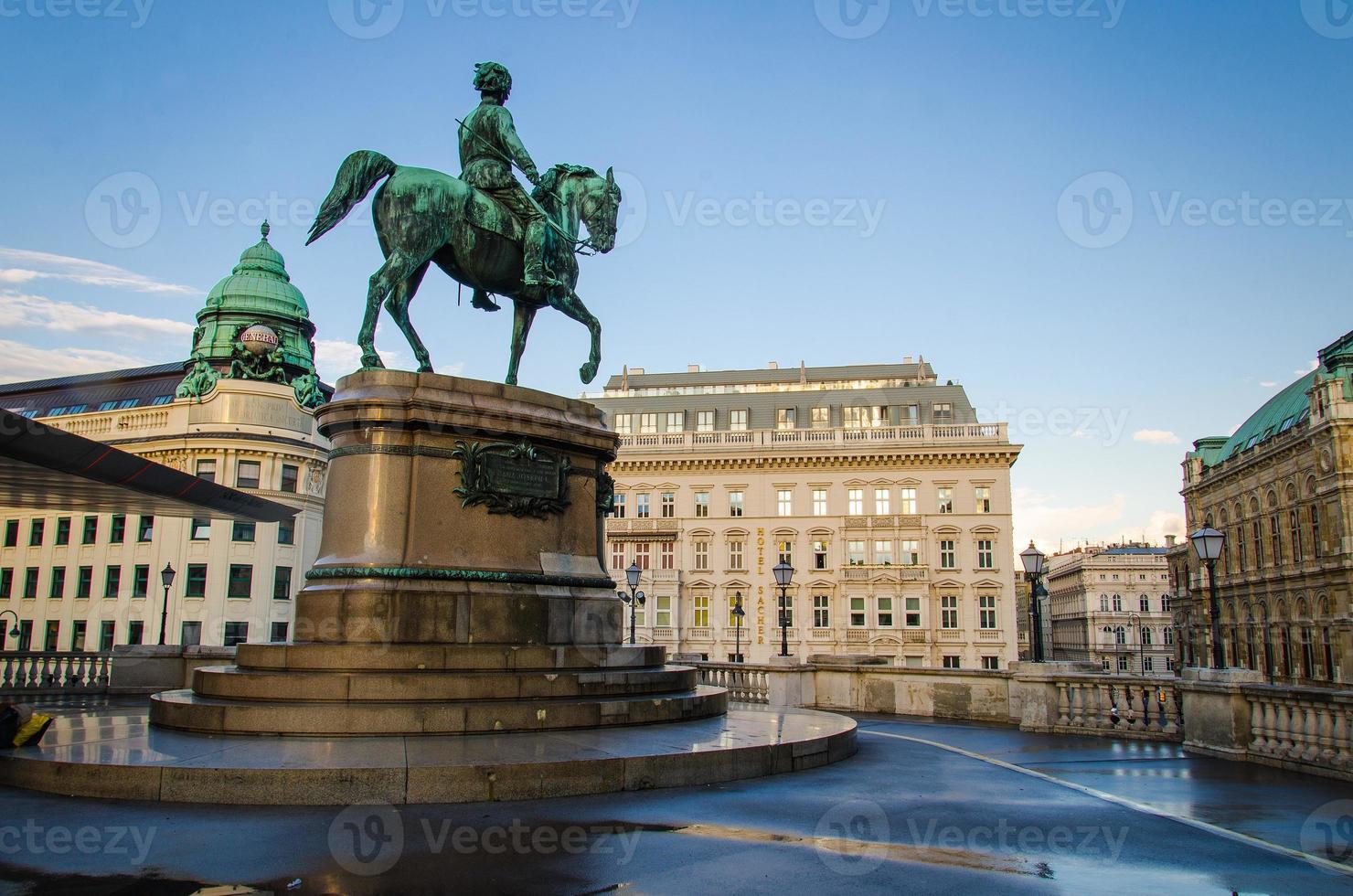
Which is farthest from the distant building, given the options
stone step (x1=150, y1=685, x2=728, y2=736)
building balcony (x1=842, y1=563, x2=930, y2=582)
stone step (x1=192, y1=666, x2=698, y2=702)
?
stone step (x1=150, y1=685, x2=728, y2=736)

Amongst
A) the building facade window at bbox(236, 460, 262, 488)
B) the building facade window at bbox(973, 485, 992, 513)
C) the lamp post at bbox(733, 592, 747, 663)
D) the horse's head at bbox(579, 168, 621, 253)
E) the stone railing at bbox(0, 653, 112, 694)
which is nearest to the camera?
the horse's head at bbox(579, 168, 621, 253)

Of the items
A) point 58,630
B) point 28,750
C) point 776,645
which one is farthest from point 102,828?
point 58,630

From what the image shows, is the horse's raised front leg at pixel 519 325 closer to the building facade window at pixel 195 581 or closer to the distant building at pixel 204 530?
the distant building at pixel 204 530

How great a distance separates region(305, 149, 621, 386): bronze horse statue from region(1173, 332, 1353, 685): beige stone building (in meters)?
51.8

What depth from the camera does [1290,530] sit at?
2441 inches

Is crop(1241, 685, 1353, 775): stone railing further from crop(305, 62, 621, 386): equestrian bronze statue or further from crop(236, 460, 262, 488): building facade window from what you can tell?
crop(236, 460, 262, 488): building facade window

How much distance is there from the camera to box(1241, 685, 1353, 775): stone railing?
10.8 meters

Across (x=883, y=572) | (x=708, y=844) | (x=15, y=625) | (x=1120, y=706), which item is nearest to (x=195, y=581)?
(x=15, y=625)

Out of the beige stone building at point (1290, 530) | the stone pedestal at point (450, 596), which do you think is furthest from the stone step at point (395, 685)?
the beige stone building at point (1290, 530)

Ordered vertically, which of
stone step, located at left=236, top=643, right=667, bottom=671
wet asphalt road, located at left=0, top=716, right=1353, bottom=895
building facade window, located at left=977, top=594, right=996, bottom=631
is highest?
building facade window, located at left=977, top=594, right=996, bottom=631

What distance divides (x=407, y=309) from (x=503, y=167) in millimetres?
2320

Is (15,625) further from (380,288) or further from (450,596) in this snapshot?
(450,596)

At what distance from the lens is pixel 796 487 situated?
2384 inches

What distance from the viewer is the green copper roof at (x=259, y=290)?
6106 centimetres
